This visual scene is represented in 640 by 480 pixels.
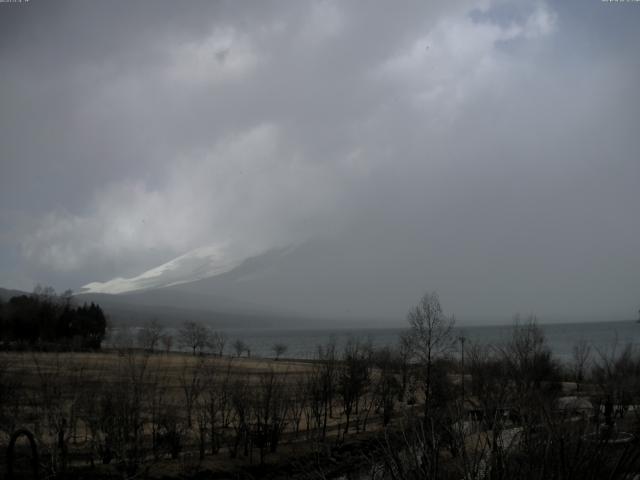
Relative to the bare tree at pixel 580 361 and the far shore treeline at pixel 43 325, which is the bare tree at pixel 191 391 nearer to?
the bare tree at pixel 580 361

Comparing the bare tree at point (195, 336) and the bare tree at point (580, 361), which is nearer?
the bare tree at point (580, 361)

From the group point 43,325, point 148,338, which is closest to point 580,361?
point 148,338

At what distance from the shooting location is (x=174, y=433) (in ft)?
97.6

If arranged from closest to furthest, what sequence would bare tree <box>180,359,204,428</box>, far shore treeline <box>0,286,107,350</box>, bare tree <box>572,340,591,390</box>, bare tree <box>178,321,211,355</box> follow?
bare tree <box>180,359,204,428</box>, bare tree <box>572,340,591,390</box>, far shore treeline <box>0,286,107,350</box>, bare tree <box>178,321,211,355</box>

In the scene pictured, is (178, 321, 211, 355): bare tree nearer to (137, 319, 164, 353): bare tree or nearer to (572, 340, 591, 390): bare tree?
(137, 319, 164, 353): bare tree

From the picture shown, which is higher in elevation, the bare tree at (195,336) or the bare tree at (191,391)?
the bare tree at (191,391)

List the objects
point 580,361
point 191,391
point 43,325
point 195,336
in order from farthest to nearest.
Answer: point 195,336
point 43,325
point 580,361
point 191,391

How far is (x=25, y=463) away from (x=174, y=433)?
23.3ft

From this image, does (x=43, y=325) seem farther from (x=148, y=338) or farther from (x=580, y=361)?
(x=580, y=361)

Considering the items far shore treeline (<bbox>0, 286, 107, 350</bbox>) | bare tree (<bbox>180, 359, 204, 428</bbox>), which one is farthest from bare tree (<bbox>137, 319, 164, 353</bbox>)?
bare tree (<bbox>180, 359, 204, 428</bbox>)

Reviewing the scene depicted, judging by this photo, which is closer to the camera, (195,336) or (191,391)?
(191,391)

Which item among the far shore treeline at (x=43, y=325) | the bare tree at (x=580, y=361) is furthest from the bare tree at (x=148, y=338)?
the bare tree at (x=580, y=361)

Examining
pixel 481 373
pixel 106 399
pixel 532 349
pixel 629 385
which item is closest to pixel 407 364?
pixel 532 349

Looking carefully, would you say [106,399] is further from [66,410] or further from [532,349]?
[532,349]
